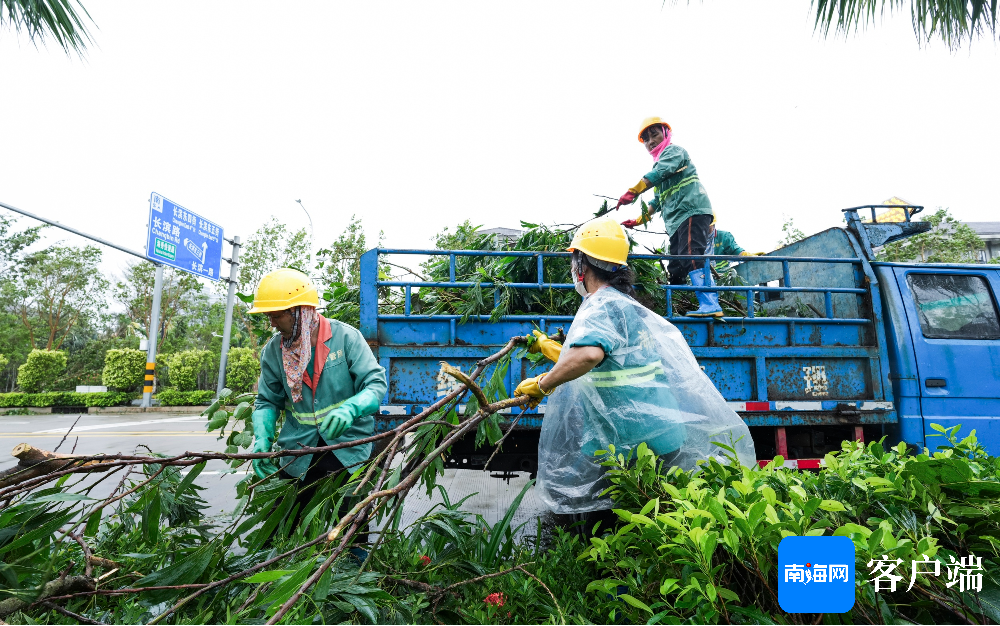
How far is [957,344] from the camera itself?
382 centimetres

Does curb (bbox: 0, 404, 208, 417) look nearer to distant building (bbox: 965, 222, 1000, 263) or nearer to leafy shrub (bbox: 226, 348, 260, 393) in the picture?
leafy shrub (bbox: 226, 348, 260, 393)

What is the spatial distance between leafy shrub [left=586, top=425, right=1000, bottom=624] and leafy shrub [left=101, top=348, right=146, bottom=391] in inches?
913

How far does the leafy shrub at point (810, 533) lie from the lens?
1016 mm

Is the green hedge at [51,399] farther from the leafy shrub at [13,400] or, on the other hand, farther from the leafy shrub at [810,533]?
the leafy shrub at [810,533]

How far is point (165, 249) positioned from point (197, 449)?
22.9 feet

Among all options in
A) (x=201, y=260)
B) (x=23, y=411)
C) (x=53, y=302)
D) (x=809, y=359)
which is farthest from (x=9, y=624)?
(x=53, y=302)

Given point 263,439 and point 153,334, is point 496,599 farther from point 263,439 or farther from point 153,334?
point 153,334

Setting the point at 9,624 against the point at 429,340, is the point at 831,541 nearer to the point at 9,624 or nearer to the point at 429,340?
the point at 9,624

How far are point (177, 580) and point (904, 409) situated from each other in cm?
457

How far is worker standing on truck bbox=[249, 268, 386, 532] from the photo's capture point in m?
2.48

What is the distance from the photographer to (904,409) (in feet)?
12.2

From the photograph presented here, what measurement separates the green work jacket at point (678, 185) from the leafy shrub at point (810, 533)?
10.1ft

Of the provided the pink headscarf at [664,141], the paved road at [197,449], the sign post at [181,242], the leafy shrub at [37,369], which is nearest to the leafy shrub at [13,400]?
the leafy shrub at [37,369]

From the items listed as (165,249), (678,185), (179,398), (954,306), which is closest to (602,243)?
(678,185)
